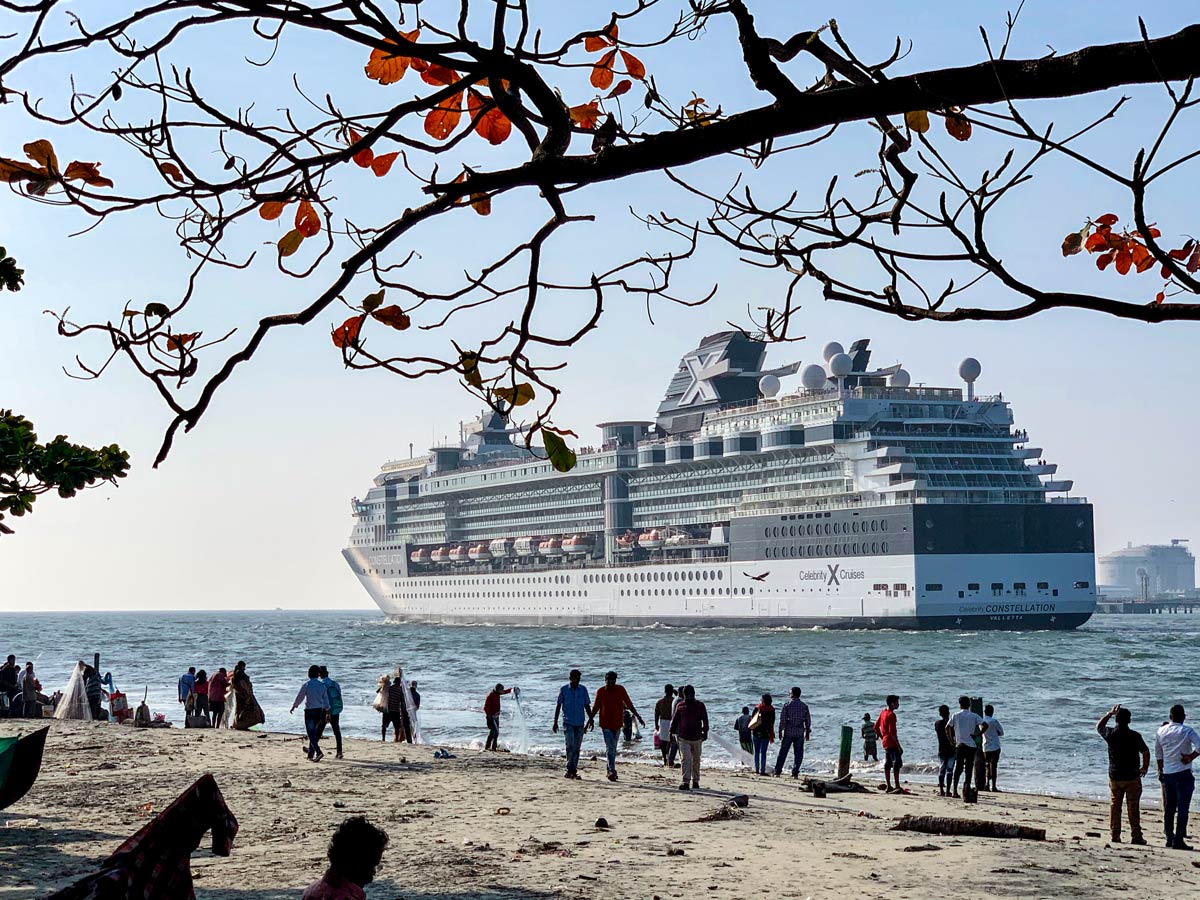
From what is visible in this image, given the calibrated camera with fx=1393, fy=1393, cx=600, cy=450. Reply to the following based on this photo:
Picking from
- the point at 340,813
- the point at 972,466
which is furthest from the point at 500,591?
the point at 340,813

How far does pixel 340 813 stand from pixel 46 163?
959cm

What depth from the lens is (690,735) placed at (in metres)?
14.6

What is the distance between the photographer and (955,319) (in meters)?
3.31

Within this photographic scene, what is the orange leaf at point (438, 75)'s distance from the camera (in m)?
3.43

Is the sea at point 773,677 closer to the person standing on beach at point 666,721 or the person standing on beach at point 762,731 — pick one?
the person standing on beach at point 666,721

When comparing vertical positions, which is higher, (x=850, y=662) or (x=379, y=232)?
(x=379, y=232)

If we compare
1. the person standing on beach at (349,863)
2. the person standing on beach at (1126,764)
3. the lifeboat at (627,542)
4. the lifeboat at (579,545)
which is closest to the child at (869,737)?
the person standing on beach at (1126,764)

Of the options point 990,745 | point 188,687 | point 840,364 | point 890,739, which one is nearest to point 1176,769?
point 890,739

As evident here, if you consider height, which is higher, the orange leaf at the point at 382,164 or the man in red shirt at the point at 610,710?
the orange leaf at the point at 382,164

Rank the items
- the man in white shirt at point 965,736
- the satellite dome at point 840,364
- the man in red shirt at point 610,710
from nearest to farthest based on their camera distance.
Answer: the man in red shirt at point 610,710, the man in white shirt at point 965,736, the satellite dome at point 840,364

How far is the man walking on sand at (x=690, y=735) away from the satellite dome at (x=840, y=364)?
63.8 meters

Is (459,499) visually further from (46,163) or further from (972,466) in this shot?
(46,163)

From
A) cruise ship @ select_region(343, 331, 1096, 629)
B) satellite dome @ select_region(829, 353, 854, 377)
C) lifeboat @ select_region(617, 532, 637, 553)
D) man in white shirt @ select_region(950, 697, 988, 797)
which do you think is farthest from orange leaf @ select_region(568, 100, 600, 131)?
lifeboat @ select_region(617, 532, 637, 553)

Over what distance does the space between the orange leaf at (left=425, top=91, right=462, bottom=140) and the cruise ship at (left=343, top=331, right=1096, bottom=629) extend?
5903 cm
